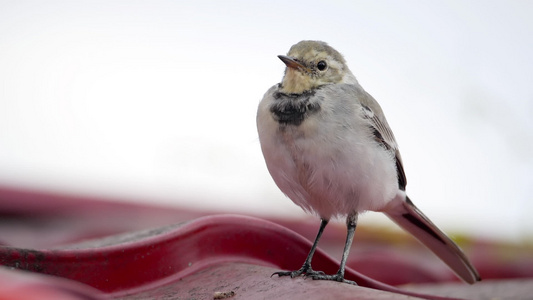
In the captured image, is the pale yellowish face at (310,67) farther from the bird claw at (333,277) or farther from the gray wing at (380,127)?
the bird claw at (333,277)

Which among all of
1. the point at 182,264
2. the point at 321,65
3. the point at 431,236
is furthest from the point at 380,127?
the point at 182,264

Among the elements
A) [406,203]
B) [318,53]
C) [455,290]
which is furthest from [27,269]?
[455,290]

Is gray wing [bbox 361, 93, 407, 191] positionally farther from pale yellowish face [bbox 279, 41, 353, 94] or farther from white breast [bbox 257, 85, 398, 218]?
pale yellowish face [bbox 279, 41, 353, 94]

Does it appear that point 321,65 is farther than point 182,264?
Yes

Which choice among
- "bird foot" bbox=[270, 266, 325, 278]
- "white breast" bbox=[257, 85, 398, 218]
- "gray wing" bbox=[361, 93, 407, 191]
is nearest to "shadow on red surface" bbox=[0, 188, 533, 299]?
"bird foot" bbox=[270, 266, 325, 278]

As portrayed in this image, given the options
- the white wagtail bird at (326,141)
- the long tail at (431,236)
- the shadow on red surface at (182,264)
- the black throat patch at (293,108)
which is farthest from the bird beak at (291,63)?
the long tail at (431,236)

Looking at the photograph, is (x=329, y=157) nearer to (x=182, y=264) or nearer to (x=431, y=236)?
(x=182, y=264)

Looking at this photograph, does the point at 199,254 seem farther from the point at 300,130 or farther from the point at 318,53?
the point at 318,53
